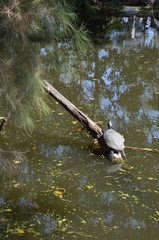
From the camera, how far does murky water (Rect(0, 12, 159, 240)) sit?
233 cm

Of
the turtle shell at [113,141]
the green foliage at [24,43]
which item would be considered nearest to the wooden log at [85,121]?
the turtle shell at [113,141]

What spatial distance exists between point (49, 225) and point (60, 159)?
806 mm

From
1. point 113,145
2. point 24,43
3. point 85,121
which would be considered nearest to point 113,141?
point 113,145

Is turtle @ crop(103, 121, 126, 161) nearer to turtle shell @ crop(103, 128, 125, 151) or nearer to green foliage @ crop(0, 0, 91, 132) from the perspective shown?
turtle shell @ crop(103, 128, 125, 151)

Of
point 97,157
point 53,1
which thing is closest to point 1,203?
point 97,157

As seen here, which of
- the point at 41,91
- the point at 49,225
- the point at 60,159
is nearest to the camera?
the point at 49,225

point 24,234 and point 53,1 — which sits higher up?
point 53,1

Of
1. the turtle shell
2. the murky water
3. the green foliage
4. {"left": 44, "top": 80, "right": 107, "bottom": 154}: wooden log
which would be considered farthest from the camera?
{"left": 44, "top": 80, "right": 107, "bottom": 154}: wooden log

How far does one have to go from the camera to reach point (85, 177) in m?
2.84

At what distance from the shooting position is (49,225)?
2311 mm

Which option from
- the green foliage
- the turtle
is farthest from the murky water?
the green foliage

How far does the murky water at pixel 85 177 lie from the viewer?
2.33 metres

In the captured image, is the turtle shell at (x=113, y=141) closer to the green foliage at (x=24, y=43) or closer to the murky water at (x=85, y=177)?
the murky water at (x=85, y=177)

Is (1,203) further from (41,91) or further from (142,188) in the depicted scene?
(142,188)
